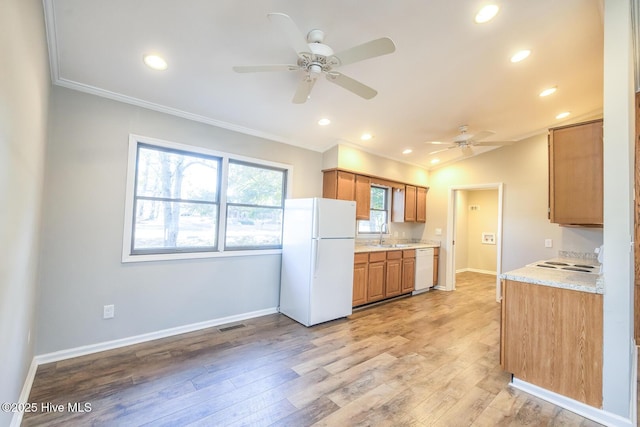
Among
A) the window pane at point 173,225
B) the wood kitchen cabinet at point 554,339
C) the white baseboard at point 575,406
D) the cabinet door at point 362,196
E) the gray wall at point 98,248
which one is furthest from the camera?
the cabinet door at point 362,196

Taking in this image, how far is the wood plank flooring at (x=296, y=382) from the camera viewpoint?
1.92 m

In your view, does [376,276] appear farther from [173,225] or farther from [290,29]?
[290,29]

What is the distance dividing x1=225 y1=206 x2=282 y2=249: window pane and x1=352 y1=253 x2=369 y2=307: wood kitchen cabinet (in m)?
1.23

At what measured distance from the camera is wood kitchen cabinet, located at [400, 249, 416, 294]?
5.05 m

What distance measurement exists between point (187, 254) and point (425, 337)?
2996mm

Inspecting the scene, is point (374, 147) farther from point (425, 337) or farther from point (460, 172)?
point (425, 337)

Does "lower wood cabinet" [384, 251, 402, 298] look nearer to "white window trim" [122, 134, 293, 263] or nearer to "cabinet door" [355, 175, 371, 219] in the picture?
"cabinet door" [355, 175, 371, 219]

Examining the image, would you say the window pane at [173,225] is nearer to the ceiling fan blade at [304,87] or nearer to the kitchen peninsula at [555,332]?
the ceiling fan blade at [304,87]

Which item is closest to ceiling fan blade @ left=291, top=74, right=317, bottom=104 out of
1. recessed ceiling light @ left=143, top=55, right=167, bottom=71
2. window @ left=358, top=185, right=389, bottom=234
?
recessed ceiling light @ left=143, top=55, right=167, bottom=71

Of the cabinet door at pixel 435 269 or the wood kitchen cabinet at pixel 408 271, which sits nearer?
the wood kitchen cabinet at pixel 408 271

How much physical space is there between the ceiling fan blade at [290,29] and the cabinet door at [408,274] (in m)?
4.09

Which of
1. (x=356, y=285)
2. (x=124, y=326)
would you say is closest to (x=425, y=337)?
(x=356, y=285)

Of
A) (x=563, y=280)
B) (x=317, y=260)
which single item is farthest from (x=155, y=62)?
(x=563, y=280)

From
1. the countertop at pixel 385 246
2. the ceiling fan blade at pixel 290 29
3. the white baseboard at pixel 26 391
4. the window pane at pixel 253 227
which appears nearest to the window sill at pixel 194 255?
the window pane at pixel 253 227
